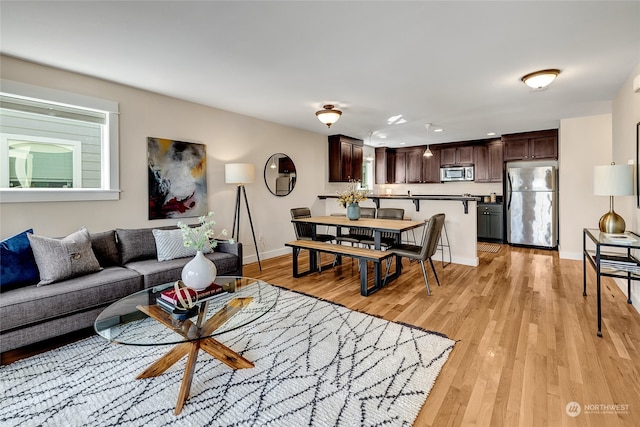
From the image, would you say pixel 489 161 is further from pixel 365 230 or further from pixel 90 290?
pixel 90 290

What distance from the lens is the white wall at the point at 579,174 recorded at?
15.8 ft

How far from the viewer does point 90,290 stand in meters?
2.44

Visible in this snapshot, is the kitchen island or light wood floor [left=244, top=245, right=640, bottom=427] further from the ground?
the kitchen island

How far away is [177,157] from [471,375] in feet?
12.9

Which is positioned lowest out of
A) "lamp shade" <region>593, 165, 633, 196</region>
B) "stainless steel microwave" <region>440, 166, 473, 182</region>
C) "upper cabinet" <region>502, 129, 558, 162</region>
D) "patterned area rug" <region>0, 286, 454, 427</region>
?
"patterned area rug" <region>0, 286, 454, 427</region>

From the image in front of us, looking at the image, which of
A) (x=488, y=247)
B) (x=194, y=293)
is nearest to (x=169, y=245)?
(x=194, y=293)

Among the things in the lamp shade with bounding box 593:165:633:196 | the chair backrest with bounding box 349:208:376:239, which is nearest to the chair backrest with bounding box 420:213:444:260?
the chair backrest with bounding box 349:208:376:239

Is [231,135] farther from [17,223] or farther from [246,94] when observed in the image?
[17,223]

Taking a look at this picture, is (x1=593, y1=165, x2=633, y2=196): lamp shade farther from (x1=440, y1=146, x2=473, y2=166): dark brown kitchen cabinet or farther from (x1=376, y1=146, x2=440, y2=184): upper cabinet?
(x1=376, y1=146, x2=440, y2=184): upper cabinet

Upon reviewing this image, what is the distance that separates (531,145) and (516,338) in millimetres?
5192

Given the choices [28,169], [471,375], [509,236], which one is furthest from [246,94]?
[509,236]

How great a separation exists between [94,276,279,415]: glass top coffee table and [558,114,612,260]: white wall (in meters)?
5.32

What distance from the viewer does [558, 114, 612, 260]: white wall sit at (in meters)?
4.81

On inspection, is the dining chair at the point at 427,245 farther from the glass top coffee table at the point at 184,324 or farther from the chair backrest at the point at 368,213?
the glass top coffee table at the point at 184,324
